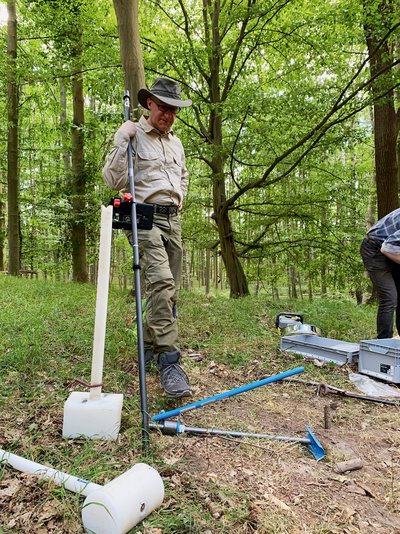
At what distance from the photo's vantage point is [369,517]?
6.21 feet

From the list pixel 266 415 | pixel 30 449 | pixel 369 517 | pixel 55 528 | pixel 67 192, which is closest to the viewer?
pixel 55 528

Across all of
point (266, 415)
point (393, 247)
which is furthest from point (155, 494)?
point (393, 247)

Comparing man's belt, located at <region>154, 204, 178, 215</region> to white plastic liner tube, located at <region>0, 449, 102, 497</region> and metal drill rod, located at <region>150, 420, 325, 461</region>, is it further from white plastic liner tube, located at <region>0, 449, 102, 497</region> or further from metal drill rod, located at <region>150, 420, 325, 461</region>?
white plastic liner tube, located at <region>0, 449, 102, 497</region>

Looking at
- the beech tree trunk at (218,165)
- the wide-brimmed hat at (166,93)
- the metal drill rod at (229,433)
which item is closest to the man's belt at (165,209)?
the wide-brimmed hat at (166,93)

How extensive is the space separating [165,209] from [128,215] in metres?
0.62

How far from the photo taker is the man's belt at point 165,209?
3303 mm

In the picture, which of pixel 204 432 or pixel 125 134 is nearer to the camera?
pixel 204 432

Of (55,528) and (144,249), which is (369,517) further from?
(144,249)

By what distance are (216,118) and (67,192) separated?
16.3ft

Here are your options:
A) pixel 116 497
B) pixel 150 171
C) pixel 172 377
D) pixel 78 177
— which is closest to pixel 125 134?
pixel 150 171

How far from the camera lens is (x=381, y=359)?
3.79 metres

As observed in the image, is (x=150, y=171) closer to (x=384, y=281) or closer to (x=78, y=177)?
(x=384, y=281)

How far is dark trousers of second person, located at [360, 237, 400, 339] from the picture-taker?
4395 millimetres

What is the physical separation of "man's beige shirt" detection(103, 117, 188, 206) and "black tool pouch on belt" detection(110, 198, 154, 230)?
1.04 ft
